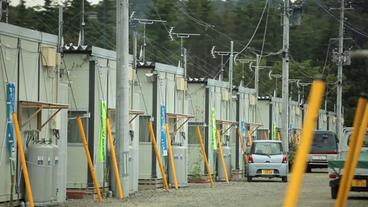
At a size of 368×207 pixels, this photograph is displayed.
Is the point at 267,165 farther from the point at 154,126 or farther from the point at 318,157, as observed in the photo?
the point at 318,157

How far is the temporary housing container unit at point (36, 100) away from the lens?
16.6m

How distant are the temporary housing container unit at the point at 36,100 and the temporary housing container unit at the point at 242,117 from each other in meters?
20.5

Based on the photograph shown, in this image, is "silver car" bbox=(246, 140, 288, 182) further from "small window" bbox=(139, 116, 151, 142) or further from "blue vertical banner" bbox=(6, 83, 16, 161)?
"blue vertical banner" bbox=(6, 83, 16, 161)

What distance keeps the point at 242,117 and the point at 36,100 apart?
2519cm

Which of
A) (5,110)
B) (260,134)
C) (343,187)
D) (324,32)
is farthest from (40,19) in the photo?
(343,187)

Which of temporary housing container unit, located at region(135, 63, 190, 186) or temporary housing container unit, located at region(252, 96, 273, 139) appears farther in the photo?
temporary housing container unit, located at region(252, 96, 273, 139)

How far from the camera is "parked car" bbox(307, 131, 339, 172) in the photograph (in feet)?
142

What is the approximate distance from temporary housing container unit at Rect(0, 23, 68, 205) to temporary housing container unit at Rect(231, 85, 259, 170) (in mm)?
20473

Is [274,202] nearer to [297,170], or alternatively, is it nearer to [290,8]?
[297,170]

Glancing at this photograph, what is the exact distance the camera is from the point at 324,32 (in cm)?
7356

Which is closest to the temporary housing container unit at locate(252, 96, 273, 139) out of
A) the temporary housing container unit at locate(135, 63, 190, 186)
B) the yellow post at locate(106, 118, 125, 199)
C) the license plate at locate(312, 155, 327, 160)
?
the license plate at locate(312, 155, 327, 160)

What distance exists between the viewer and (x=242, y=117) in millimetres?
42781

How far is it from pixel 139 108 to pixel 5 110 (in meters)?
10.7

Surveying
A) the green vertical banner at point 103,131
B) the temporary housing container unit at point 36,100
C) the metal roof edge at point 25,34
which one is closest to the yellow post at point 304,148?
the temporary housing container unit at point 36,100
